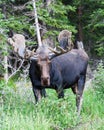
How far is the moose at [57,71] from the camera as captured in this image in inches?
360

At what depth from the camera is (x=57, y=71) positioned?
9.91 meters

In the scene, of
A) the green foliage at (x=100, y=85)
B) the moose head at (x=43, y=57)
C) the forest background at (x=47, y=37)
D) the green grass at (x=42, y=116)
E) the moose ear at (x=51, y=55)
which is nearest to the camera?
the green grass at (x=42, y=116)

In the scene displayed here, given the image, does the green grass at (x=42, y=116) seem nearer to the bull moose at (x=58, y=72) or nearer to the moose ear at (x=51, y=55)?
the bull moose at (x=58, y=72)

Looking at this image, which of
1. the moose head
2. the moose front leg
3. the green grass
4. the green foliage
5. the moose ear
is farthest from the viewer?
the green foliage

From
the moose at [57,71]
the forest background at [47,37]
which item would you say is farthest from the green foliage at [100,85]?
the moose at [57,71]

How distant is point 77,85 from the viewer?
1098 cm

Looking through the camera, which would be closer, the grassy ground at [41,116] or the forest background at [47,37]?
the grassy ground at [41,116]

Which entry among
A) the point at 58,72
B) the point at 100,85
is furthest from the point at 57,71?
the point at 100,85

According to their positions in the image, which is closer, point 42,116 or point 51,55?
point 42,116

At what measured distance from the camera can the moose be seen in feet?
30.0

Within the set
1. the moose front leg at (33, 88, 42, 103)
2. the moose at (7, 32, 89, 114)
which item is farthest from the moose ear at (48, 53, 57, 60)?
the moose front leg at (33, 88, 42, 103)

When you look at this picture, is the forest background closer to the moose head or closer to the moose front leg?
the moose front leg

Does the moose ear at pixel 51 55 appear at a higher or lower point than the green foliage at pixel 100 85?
higher

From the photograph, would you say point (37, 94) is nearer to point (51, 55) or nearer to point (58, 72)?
point (58, 72)
